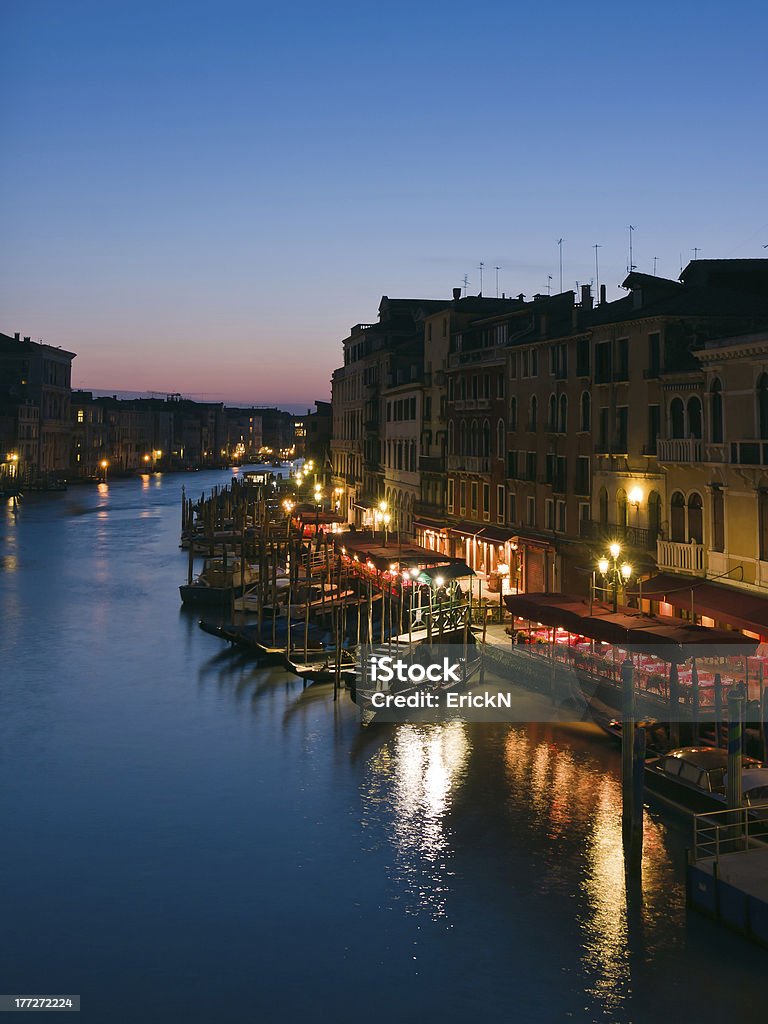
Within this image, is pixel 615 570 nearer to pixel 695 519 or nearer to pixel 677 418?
pixel 695 519

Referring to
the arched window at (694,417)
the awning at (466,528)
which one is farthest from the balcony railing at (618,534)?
the awning at (466,528)

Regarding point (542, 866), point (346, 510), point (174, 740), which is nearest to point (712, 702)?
point (542, 866)

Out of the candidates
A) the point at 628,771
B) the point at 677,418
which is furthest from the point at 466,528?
the point at 628,771

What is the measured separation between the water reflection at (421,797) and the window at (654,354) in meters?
12.9

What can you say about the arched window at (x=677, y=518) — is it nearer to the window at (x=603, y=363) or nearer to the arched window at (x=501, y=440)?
the window at (x=603, y=363)

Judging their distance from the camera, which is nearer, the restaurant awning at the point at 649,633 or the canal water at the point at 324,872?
the canal water at the point at 324,872

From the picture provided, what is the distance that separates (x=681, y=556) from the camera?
104 feet

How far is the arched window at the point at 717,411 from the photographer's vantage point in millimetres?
29969

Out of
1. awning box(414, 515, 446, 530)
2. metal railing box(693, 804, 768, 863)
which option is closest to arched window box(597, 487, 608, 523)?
awning box(414, 515, 446, 530)

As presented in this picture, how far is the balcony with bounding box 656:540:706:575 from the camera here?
30.9 m

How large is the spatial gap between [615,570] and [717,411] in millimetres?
5436

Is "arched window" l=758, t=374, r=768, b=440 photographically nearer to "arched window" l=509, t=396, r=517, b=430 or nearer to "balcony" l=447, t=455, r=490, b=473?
"arched window" l=509, t=396, r=517, b=430

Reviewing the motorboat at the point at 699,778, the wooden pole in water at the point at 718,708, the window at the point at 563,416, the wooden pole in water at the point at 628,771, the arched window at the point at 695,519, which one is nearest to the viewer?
the motorboat at the point at 699,778

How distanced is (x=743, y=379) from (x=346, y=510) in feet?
188
